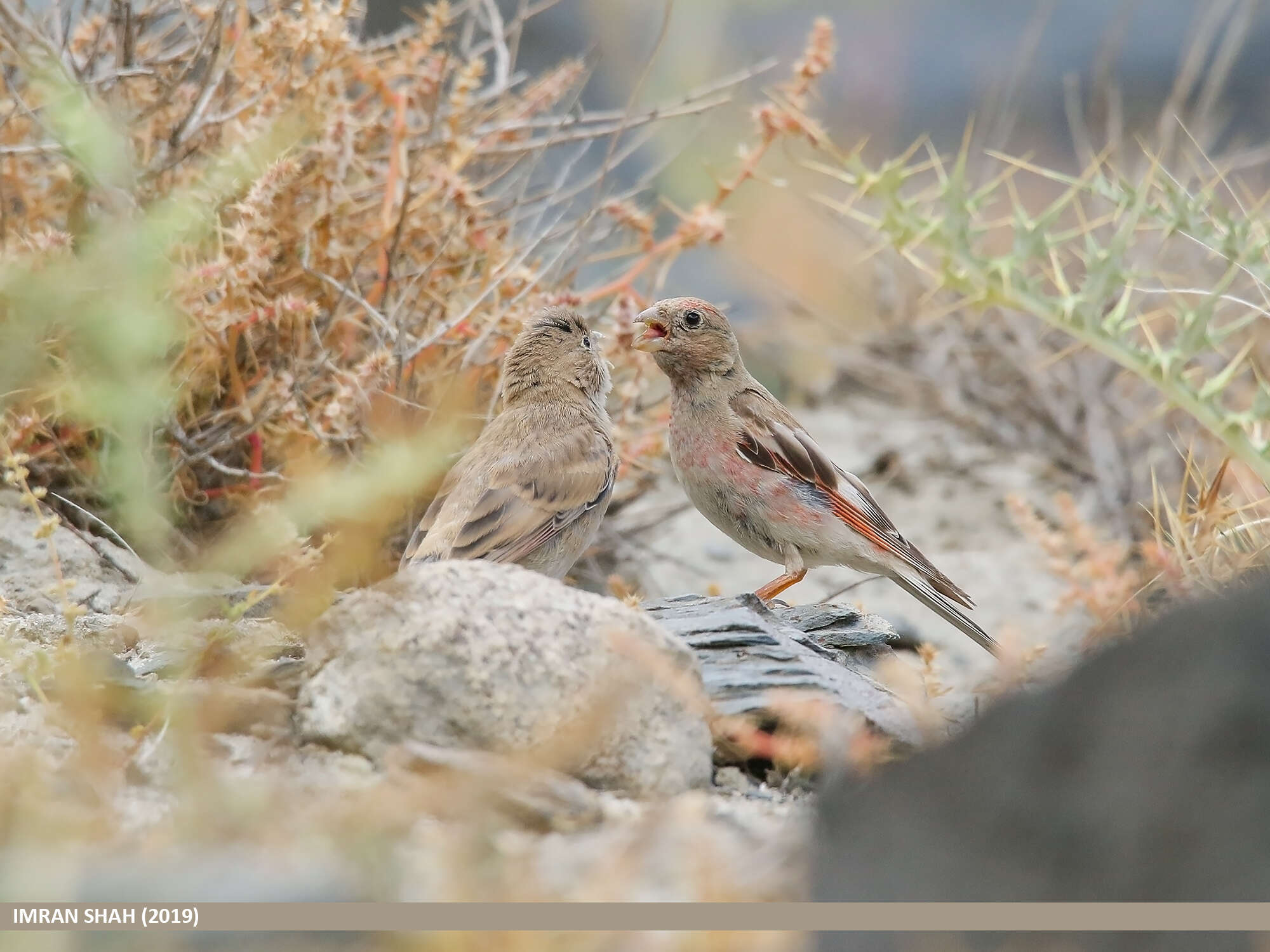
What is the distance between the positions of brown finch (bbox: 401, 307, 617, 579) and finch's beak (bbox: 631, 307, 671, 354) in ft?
0.58

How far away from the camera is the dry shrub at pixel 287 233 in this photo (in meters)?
4.41

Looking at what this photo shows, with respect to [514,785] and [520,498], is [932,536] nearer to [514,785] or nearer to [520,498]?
[520,498]

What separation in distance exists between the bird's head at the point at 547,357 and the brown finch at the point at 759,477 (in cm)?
22

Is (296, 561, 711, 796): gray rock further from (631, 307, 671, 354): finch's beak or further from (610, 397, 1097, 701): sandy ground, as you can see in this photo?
(610, 397, 1097, 701): sandy ground

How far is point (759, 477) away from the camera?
4.58m

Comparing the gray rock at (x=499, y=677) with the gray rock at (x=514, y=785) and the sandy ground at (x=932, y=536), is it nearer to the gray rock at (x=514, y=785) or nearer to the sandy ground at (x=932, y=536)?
the gray rock at (x=514, y=785)

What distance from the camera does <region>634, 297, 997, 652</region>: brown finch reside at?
4.58 m

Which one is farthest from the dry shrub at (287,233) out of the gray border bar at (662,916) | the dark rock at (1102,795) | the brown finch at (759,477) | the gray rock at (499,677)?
the dark rock at (1102,795)

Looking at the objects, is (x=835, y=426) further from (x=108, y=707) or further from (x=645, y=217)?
(x=108, y=707)

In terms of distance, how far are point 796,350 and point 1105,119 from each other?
325cm

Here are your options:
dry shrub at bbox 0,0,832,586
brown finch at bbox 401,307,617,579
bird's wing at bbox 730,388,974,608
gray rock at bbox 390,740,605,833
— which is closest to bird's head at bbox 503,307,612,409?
brown finch at bbox 401,307,617,579

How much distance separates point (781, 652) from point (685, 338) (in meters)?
1.47

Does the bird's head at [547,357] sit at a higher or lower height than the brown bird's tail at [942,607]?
higher

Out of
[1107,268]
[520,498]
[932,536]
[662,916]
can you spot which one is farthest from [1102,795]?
[932,536]
